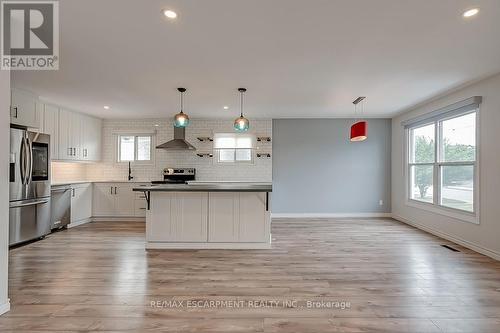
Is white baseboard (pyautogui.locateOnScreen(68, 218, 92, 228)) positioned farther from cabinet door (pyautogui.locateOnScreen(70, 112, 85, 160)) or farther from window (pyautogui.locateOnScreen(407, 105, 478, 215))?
window (pyautogui.locateOnScreen(407, 105, 478, 215))

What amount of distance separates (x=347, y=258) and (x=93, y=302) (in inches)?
121

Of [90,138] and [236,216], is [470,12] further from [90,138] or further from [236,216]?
[90,138]

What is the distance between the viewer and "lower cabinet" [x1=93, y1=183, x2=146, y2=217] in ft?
20.2

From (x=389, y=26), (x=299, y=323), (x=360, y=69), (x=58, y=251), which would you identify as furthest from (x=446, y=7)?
(x=58, y=251)

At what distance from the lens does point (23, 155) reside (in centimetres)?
407

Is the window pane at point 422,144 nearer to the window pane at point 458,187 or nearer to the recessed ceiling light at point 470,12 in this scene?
the window pane at point 458,187

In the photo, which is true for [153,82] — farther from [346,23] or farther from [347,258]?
[347,258]

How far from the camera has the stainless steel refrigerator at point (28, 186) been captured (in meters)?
4.00

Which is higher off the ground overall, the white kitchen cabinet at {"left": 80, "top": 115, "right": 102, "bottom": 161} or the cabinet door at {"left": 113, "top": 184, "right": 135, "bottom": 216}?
the white kitchen cabinet at {"left": 80, "top": 115, "right": 102, "bottom": 161}

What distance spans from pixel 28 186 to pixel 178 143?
284cm

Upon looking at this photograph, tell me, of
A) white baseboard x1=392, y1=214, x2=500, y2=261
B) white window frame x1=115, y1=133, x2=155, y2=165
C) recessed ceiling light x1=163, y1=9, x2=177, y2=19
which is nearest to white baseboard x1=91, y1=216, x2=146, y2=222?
white window frame x1=115, y1=133, x2=155, y2=165

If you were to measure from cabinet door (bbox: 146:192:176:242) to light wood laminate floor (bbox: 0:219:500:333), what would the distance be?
0.26 m

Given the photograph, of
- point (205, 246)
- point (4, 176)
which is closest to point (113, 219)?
point (205, 246)

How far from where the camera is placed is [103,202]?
6172mm
